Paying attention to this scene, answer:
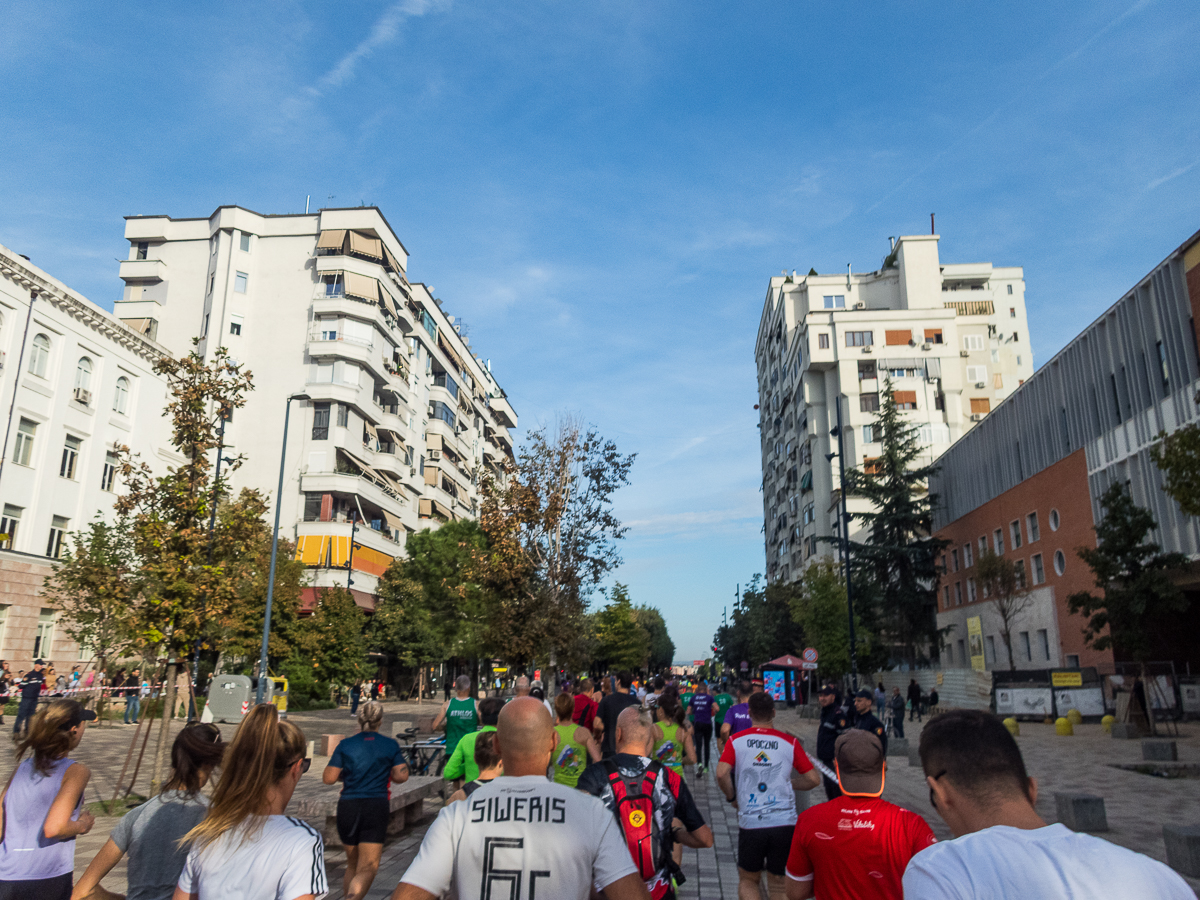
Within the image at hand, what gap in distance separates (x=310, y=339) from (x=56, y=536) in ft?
68.9

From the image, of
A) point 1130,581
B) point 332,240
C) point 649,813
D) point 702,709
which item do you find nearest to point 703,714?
point 702,709

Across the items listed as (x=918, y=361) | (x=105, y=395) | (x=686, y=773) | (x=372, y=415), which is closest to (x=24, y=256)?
(x=105, y=395)

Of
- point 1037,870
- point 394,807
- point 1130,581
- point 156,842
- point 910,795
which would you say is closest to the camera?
point 1037,870

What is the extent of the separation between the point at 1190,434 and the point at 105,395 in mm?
38708

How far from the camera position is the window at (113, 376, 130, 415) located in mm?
37734

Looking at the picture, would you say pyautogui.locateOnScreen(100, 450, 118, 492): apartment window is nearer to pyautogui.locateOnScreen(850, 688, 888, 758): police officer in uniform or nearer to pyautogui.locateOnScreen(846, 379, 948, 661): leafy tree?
pyautogui.locateOnScreen(850, 688, 888, 758): police officer in uniform

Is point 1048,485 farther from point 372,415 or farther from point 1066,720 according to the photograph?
point 372,415

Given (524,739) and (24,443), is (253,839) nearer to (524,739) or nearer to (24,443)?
(524,739)

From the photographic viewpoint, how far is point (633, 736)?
511 cm

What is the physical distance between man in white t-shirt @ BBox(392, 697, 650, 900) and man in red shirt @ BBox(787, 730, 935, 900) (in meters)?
1.34

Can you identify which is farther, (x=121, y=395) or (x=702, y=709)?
(x=121, y=395)

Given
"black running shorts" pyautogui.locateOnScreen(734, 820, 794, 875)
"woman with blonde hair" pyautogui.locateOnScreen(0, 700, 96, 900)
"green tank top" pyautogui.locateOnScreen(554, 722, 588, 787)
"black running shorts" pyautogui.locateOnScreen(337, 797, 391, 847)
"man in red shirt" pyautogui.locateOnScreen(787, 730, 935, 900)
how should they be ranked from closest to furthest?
"man in red shirt" pyautogui.locateOnScreen(787, 730, 935, 900) < "woman with blonde hair" pyautogui.locateOnScreen(0, 700, 96, 900) < "black running shorts" pyautogui.locateOnScreen(734, 820, 794, 875) < "black running shorts" pyautogui.locateOnScreen(337, 797, 391, 847) < "green tank top" pyautogui.locateOnScreen(554, 722, 588, 787)

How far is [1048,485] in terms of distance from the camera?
38969mm

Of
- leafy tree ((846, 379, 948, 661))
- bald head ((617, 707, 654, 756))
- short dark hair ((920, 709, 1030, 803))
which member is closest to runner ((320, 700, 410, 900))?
bald head ((617, 707, 654, 756))
